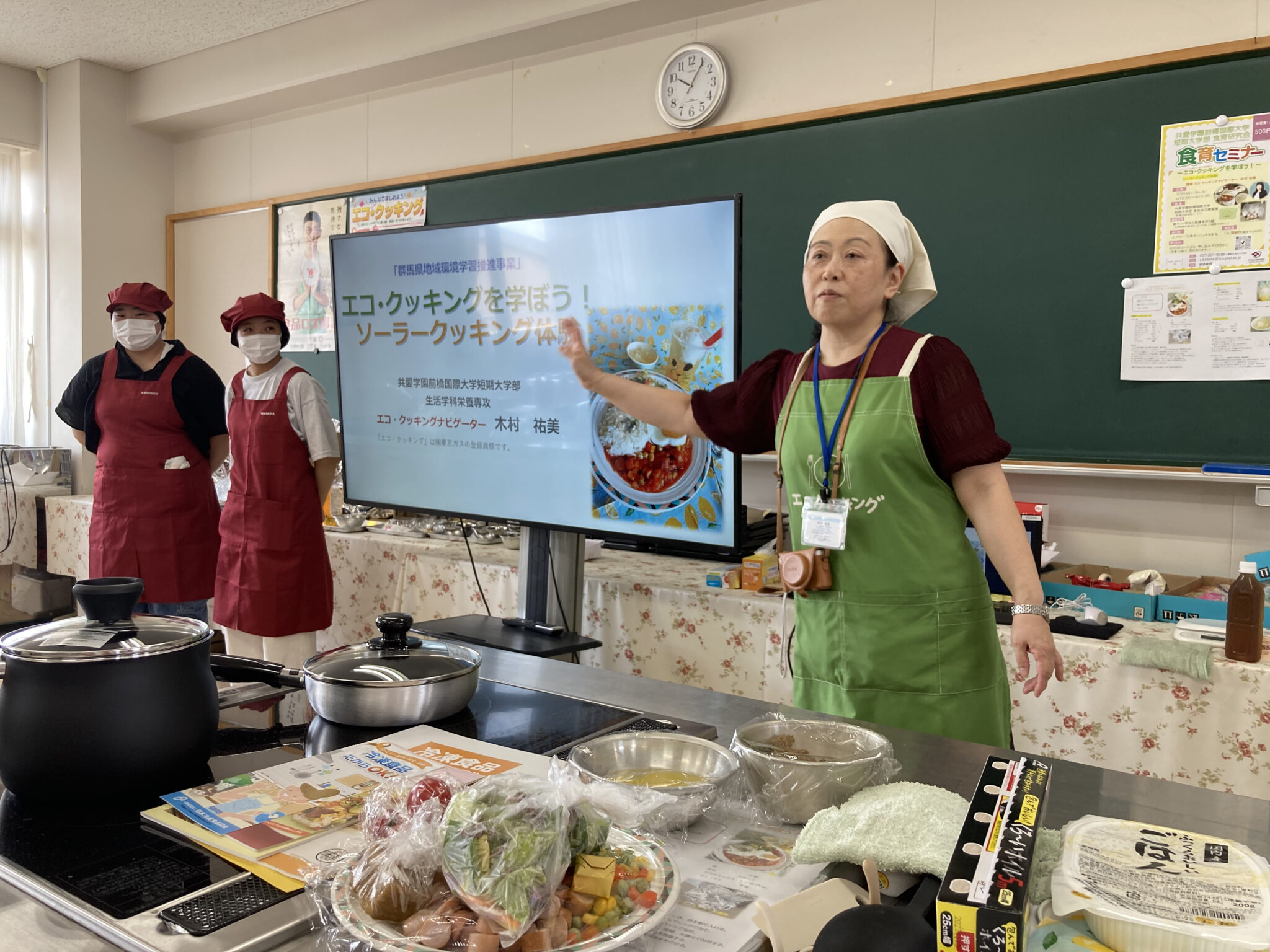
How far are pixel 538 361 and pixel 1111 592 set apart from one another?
1571 millimetres

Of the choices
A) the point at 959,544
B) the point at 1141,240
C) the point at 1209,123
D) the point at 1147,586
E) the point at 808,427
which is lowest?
the point at 1147,586

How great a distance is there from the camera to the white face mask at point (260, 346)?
3.05 metres

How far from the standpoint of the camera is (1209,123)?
2527 millimetres

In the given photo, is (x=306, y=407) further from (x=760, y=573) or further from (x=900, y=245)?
(x=900, y=245)

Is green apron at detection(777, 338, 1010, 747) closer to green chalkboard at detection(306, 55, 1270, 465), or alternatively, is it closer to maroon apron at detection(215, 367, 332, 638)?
green chalkboard at detection(306, 55, 1270, 465)

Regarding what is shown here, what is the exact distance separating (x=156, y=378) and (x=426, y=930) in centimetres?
316

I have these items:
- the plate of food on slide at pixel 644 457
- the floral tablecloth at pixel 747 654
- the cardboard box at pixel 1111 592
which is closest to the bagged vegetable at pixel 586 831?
the floral tablecloth at pixel 747 654

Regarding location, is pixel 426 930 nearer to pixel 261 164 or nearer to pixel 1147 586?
pixel 1147 586

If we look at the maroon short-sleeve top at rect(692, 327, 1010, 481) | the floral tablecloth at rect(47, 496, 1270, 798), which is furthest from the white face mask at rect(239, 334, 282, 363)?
the maroon short-sleeve top at rect(692, 327, 1010, 481)

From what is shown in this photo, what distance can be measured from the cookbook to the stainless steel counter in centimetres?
13

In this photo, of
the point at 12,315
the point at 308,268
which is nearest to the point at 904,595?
the point at 308,268

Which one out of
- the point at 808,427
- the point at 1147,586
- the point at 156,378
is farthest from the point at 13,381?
the point at 1147,586

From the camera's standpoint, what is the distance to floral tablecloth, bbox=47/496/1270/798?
199 centimetres

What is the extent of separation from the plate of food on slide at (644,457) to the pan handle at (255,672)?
1182mm
